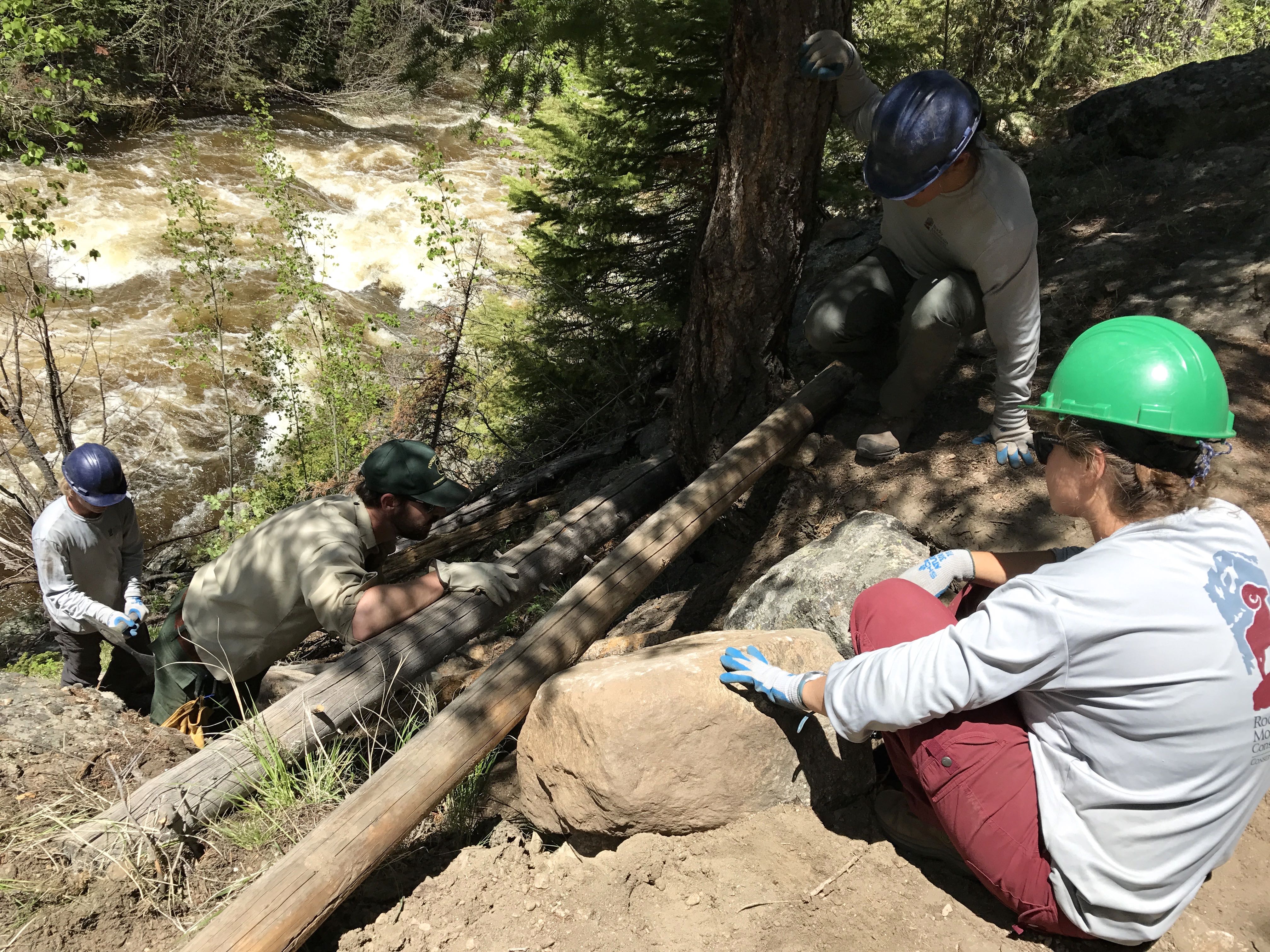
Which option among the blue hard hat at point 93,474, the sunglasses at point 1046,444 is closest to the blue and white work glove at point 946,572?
the sunglasses at point 1046,444

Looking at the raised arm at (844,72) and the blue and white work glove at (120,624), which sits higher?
the raised arm at (844,72)

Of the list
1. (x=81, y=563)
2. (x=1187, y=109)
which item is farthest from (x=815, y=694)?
(x=1187, y=109)

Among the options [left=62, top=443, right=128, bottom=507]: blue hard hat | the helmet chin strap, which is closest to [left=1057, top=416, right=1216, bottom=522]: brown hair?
the helmet chin strap

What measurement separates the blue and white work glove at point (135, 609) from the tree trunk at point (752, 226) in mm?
2920

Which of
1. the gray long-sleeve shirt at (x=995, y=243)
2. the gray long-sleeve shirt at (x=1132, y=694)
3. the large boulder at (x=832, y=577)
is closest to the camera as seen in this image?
the gray long-sleeve shirt at (x=1132, y=694)

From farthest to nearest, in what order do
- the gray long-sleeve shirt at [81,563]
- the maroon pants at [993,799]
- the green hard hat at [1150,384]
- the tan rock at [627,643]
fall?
the gray long-sleeve shirt at [81,563], the tan rock at [627,643], the maroon pants at [993,799], the green hard hat at [1150,384]

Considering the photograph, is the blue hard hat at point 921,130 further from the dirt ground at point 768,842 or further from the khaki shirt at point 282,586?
the khaki shirt at point 282,586

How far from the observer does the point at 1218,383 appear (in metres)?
1.82

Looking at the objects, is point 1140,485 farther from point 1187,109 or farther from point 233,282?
point 233,282

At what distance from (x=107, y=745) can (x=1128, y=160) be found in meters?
7.31

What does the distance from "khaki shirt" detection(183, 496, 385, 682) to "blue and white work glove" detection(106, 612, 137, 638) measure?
0.86 meters

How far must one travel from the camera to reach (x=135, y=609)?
3.93 meters

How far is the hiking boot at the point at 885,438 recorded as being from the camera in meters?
3.92

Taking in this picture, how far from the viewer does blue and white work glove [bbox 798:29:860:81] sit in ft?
11.5
